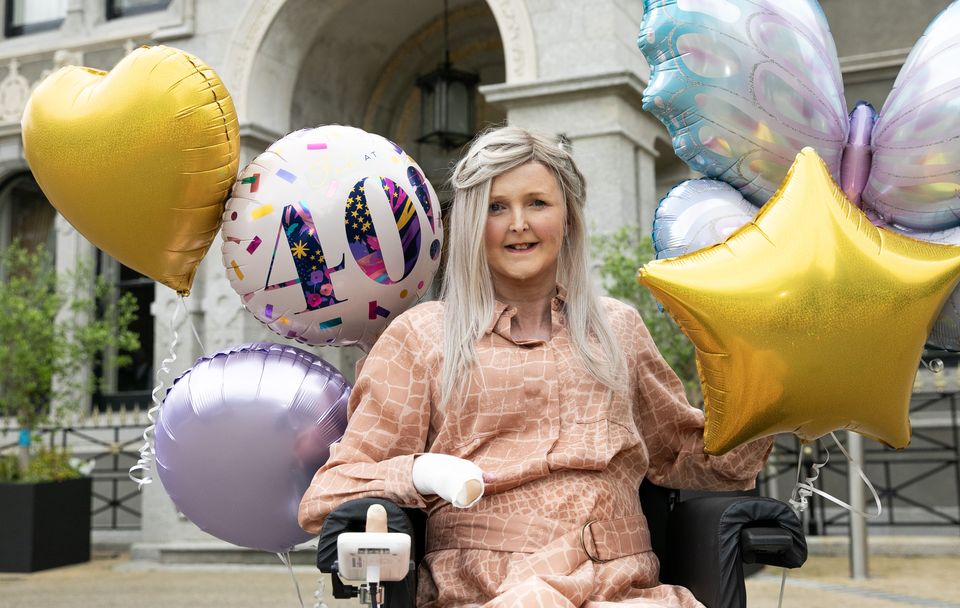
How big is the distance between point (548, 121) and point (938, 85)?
15.8 feet

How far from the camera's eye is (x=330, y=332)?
2.63m

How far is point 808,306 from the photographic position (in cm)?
198

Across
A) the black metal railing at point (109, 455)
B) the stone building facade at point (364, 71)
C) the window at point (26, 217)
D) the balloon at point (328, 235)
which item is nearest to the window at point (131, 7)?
the stone building facade at point (364, 71)

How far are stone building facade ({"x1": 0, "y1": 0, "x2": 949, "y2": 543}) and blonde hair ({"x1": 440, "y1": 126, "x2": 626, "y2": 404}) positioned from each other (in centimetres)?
415

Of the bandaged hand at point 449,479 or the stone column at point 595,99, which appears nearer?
the bandaged hand at point 449,479

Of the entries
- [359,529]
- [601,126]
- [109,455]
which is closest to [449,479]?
[359,529]

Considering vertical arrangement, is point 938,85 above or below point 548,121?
below

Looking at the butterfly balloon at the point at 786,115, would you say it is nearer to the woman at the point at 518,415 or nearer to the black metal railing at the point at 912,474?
the woman at the point at 518,415

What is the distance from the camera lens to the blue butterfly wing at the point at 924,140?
2.14 m

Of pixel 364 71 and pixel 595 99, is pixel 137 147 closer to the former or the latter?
pixel 595 99

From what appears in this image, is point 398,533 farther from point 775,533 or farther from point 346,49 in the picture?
point 346,49

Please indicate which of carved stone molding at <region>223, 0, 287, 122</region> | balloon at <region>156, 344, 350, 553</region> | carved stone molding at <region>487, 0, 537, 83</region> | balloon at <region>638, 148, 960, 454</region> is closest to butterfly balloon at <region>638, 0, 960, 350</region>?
balloon at <region>638, 148, 960, 454</region>

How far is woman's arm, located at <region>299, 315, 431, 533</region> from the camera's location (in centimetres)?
214

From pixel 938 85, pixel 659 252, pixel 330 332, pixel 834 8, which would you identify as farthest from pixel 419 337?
pixel 834 8
